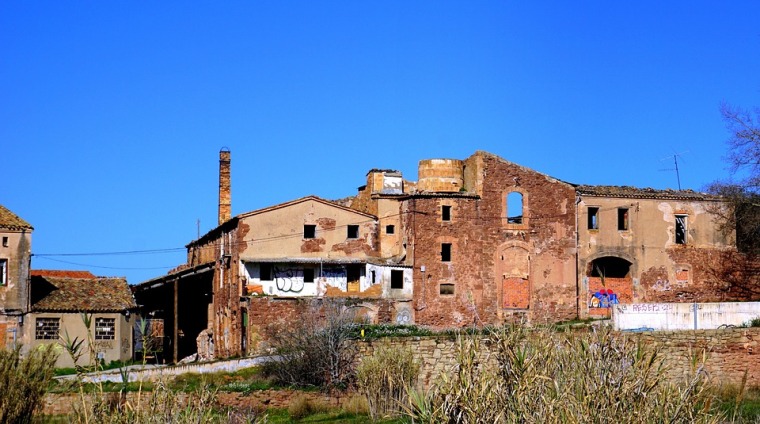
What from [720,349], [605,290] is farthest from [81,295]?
[720,349]

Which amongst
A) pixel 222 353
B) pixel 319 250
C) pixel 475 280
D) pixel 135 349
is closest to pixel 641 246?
pixel 475 280

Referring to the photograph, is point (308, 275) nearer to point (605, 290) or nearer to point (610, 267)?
point (605, 290)

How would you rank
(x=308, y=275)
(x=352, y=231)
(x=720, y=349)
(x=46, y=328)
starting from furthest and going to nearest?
1. (x=352, y=231)
2. (x=308, y=275)
3. (x=46, y=328)
4. (x=720, y=349)

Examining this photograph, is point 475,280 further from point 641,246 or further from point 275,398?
point 275,398

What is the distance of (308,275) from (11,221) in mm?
11786

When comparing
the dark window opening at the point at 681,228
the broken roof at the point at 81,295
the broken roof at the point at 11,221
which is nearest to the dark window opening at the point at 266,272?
the broken roof at the point at 81,295

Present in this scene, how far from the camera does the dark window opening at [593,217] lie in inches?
1683

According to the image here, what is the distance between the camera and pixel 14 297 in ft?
128

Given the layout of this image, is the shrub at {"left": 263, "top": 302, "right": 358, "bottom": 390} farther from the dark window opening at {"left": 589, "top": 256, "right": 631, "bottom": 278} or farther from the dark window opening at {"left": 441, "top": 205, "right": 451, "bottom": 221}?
the dark window opening at {"left": 589, "top": 256, "right": 631, "bottom": 278}

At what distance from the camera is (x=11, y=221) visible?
3969 centimetres

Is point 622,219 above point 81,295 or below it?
above

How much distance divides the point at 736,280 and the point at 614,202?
6.18 meters

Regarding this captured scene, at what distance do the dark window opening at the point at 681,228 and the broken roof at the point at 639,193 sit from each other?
2.86 feet

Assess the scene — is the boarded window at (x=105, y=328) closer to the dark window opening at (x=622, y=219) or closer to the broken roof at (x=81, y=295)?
the broken roof at (x=81, y=295)
